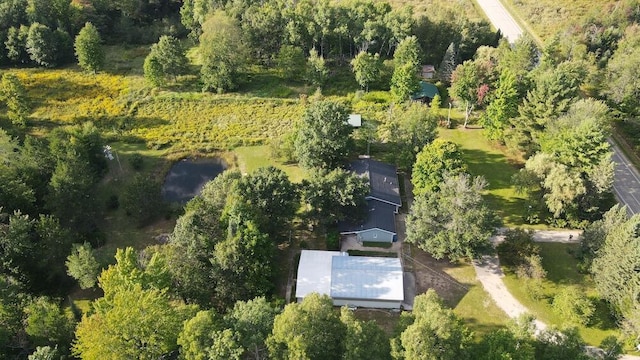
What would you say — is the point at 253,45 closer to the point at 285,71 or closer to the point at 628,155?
the point at 285,71

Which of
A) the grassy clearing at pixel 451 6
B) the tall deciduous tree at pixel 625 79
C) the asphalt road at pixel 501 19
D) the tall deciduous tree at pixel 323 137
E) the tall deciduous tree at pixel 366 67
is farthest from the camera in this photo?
A: the grassy clearing at pixel 451 6

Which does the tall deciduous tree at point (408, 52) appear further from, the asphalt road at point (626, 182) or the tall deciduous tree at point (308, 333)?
the tall deciduous tree at point (308, 333)

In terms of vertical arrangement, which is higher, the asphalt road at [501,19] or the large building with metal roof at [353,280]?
the asphalt road at [501,19]

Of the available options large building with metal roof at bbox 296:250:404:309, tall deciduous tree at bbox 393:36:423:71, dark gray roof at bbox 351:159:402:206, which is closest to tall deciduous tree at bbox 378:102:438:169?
dark gray roof at bbox 351:159:402:206

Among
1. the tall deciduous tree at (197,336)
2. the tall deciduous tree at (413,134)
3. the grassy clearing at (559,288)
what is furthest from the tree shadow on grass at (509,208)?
the tall deciduous tree at (197,336)

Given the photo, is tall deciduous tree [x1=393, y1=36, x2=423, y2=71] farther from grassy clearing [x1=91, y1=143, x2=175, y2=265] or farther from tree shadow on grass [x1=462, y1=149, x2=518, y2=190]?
grassy clearing [x1=91, y1=143, x2=175, y2=265]

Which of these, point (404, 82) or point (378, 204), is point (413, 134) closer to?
point (378, 204)
